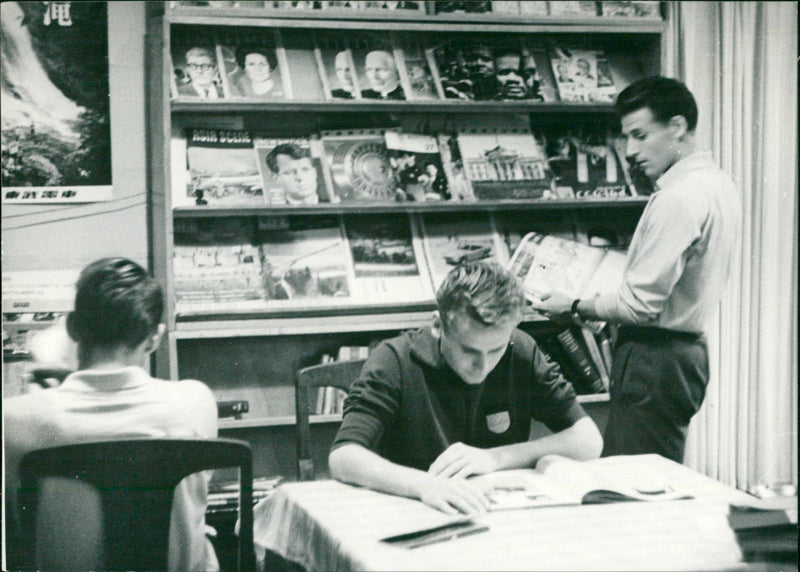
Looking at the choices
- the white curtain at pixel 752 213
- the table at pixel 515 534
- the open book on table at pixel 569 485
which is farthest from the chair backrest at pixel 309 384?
the white curtain at pixel 752 213

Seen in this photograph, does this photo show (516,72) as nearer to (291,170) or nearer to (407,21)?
(407,21)

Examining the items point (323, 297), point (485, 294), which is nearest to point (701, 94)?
point (323, 297)

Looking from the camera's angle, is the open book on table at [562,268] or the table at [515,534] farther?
the open book on table at [562,268]

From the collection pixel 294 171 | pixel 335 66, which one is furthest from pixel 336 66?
pixel 294 171

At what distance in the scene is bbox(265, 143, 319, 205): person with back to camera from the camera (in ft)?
9.56

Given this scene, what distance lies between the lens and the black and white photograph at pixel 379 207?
2.45m

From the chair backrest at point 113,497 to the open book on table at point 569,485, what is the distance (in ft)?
1.55

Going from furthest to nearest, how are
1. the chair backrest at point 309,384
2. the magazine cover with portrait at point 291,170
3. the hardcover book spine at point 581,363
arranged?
1. the hardcover book spine at point 581,363
2. the magazine cover with portrait at point 291,170
3. the chair backrest at point 309,384

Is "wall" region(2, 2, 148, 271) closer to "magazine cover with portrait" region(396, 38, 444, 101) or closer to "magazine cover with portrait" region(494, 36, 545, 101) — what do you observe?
"magazine cover with portrait" region(396, 38, 444, 101)

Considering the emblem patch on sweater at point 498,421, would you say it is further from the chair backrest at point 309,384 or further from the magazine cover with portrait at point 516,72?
the magazine cover with portrait at point 516,72

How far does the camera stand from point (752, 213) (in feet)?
10.1

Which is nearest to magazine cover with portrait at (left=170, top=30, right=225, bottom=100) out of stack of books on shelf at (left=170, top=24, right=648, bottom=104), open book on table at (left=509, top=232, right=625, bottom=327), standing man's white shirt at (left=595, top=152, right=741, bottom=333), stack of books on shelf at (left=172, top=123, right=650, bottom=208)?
stack of books on shelf at (left=170, top=24, right=648, bottom=104)

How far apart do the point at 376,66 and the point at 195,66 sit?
24.5 inches

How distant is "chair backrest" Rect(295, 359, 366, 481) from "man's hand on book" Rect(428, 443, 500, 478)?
0.54m
